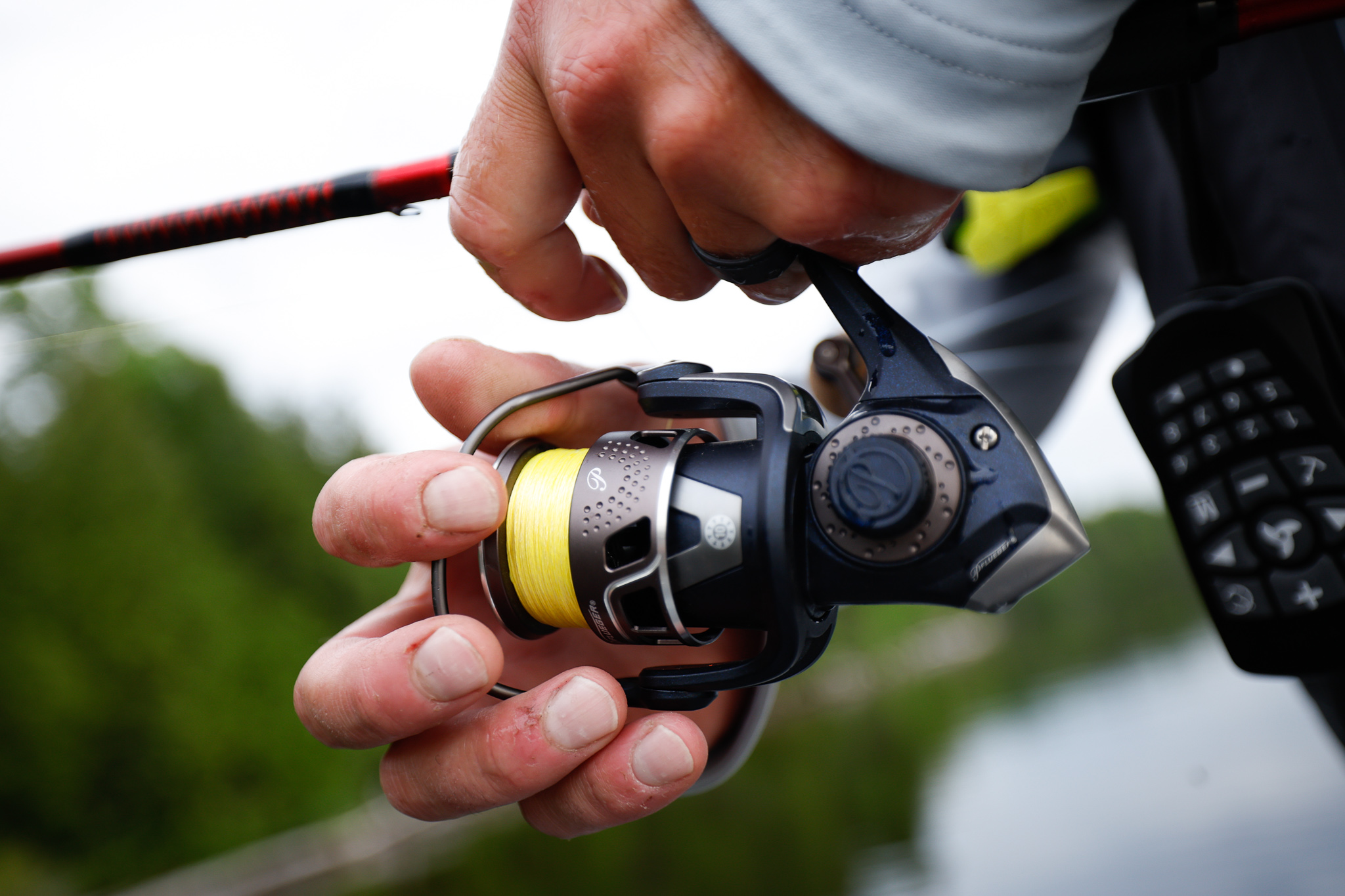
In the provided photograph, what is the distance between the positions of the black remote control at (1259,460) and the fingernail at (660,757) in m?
0.84

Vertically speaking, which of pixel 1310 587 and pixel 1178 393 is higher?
pixel 1178 393

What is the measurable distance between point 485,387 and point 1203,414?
3.67 ft

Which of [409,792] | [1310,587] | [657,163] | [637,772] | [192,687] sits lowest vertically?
[192,687]

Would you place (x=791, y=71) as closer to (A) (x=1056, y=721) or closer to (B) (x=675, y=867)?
(B) (x=675, y=867)

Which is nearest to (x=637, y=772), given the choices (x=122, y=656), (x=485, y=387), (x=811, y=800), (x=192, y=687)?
(x=485, y=387)

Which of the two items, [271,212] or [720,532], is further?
[271,212]

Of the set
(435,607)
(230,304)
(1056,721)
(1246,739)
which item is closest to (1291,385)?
(435,607)

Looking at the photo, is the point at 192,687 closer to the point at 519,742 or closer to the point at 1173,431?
the point at 519,742

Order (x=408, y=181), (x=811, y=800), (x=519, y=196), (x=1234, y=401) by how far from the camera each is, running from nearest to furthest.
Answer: (x=519, y=196) → (x=1234, y=401) → (x=408, y=181) → (x=811, y=800)

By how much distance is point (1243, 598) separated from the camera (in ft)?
4.25

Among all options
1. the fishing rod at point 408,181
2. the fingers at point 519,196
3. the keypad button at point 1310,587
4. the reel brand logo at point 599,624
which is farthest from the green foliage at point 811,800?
the fingers at point 519,196

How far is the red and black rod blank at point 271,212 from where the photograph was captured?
159cm

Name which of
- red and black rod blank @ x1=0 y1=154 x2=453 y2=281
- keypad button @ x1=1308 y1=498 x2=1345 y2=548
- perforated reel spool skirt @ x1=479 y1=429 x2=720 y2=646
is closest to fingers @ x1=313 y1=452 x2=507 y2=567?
perforated reel spool skirt @ x1=479 y1=429 x2=720 y2=646

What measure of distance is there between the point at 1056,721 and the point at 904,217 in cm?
1757
